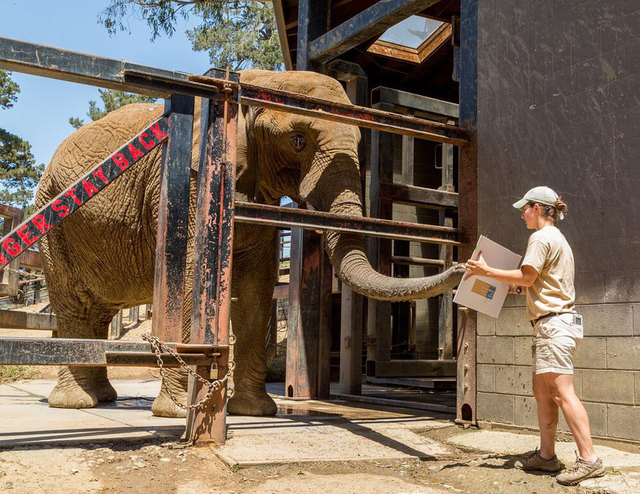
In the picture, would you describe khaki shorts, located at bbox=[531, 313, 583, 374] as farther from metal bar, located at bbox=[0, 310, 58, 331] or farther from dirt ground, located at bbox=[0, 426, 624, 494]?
metal bar, located at bbox=[0, 310, 58, 331]

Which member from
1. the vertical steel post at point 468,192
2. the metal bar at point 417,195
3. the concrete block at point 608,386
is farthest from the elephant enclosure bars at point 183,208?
the metal bar at point 417,195

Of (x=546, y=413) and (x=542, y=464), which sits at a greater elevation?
(x=546, y=413)

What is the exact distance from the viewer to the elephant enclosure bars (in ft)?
14.7

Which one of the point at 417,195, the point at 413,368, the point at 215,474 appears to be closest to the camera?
the point at 215,474

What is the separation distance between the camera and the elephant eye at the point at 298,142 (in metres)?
6.29

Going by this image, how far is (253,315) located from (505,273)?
A: 10.1ft

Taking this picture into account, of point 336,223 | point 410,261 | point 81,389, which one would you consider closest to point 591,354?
point 336,223

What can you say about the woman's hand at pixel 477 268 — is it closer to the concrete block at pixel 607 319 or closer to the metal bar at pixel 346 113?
the concrete block at pixel 607 319

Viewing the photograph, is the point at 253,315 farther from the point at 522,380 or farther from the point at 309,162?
the point at 522,380

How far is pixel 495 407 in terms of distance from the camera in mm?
5707

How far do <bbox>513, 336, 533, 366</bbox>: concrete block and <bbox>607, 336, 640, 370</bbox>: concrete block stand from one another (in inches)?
26.5

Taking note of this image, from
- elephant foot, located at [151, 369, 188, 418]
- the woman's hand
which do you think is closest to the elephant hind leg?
elephant foot, located at [151, 369, 188, 418]

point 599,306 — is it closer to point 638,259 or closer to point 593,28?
point 638,259

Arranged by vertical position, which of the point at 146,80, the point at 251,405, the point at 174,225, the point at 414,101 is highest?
the point at 414,101
